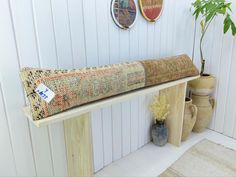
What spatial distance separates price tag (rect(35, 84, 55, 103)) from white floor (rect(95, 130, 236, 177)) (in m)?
0.91

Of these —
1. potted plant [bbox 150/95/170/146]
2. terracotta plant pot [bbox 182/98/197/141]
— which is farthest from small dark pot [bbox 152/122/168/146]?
terracotta plant pot [bbox 182/98/197/141]

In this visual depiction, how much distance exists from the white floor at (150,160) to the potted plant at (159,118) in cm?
9

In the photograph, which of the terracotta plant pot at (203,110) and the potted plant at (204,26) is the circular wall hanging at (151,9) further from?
the terracotta plant pot at (203,110)

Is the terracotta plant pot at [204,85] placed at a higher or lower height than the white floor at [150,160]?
higher

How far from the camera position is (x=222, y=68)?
1995 mm

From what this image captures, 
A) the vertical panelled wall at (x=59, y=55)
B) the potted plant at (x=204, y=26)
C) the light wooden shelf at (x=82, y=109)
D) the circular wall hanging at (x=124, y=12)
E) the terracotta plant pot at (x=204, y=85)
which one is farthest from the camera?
the terracotta plant pot at (x=204, y=85)

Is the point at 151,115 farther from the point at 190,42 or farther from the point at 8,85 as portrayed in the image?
the point at 8,85

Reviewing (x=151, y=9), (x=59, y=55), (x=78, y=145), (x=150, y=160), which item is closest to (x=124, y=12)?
(x=151, y=9)

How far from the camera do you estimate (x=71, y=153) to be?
4.12 feet

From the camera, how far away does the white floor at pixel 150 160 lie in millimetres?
1544

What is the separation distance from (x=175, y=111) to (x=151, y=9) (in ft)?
2.98

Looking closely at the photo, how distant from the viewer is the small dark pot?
1.82m

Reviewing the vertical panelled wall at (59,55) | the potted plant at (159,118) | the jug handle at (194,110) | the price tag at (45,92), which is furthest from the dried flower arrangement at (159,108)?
the price tag at (45,92)

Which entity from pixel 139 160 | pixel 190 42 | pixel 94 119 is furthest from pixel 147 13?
pixel 139 160
